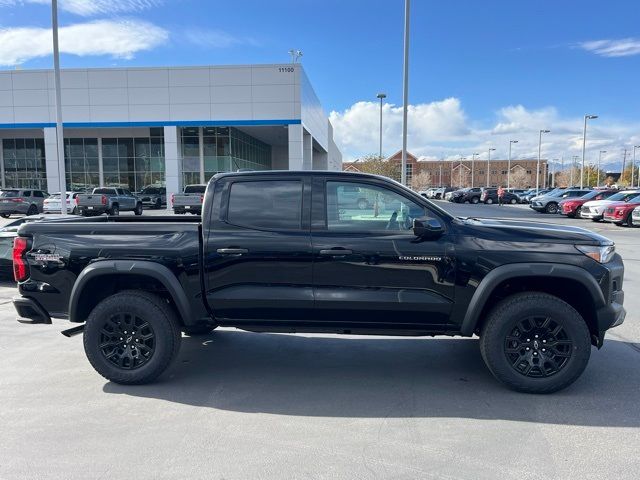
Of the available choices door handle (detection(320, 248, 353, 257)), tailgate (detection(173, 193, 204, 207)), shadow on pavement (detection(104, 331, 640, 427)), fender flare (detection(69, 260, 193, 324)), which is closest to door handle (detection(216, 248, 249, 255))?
fender flare (detection(69, 260, 193, 324))

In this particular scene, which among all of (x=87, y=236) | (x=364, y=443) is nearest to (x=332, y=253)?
(x=364, y=443)

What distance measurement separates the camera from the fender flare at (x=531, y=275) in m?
4.23

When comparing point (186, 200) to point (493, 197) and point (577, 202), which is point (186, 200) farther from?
point (493, 197)

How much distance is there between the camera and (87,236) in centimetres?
466

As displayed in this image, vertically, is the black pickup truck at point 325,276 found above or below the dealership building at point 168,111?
below

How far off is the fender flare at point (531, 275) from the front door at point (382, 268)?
0.24 metres

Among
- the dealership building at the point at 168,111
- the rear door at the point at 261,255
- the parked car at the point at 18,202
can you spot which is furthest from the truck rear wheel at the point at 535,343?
the dealership building at the point at 168,111

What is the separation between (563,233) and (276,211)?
2529 mm

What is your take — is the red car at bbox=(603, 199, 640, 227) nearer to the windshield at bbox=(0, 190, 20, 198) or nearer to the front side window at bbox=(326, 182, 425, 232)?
the front side window at bbox=(326, 182, 425, 232)

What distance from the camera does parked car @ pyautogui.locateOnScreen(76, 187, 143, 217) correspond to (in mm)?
27250

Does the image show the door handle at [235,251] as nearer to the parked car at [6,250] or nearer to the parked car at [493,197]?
the parked car at [6,250]

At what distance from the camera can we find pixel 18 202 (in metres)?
26.6

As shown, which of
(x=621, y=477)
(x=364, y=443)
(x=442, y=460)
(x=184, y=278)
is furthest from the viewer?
(x=184, y=278)

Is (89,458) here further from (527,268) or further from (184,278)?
(527,268)
